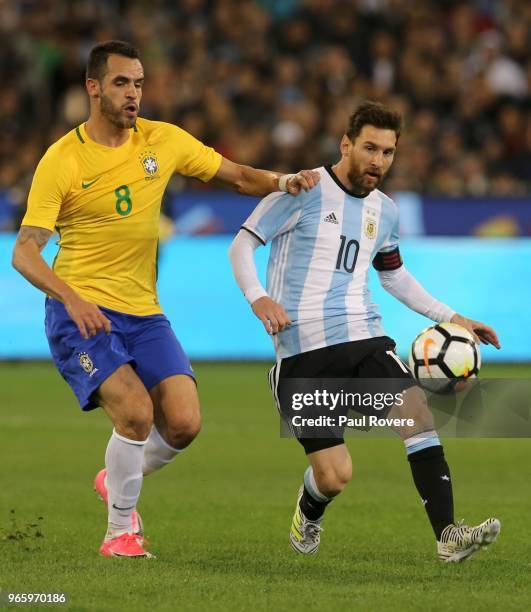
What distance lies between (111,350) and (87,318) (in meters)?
0.44

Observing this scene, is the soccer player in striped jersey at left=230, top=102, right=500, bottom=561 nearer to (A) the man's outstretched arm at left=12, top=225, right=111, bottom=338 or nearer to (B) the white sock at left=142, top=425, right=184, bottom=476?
(B) the white sock at left=142, top=425, right=184, bottom=476

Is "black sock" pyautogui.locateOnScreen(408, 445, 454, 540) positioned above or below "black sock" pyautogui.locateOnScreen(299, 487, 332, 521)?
above

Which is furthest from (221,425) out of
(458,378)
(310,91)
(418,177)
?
(310,91)

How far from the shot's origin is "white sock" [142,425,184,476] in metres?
6.81

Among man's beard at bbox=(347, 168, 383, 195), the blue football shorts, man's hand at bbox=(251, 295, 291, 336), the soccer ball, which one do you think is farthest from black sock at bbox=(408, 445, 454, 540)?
man's beard at bbox=(347, 168, 383, 195)

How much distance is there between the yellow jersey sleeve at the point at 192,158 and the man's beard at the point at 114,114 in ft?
1.15

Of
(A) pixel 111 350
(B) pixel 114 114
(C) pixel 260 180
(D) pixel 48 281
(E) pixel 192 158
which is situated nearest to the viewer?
(D) pixel 48 281

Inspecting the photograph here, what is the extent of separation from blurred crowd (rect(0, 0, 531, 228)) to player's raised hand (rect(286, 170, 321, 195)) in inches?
427

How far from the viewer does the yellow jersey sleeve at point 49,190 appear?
633 centimetres

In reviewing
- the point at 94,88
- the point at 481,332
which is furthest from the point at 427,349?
the point at 94,88

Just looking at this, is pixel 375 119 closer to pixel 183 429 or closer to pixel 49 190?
pixel 49 190

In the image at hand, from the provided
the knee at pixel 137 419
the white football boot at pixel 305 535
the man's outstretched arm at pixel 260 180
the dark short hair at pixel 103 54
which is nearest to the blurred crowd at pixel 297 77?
the man's outstretched arm at pixel 260 180

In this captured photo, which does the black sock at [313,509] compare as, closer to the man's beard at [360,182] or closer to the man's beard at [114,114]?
the man's beard at [360,182]

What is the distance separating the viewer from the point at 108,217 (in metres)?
6.59
